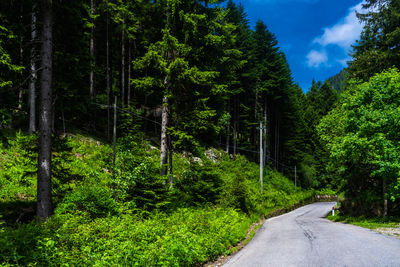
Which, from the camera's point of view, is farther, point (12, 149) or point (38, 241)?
point (12, 149)

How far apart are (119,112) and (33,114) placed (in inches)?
305

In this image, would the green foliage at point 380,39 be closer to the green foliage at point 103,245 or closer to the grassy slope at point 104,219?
the grassy slope at point 104,219

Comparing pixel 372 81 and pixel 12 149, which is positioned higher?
pixel 372 81

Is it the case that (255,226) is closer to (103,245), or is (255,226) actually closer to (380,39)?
(103,245)

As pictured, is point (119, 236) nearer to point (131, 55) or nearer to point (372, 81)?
point (372, 81)

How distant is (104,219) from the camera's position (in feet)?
26.4

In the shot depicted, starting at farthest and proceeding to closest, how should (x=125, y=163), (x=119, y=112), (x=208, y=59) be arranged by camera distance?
(x=119, y=112)
(x=208, y=59)
(x=125, y=163)

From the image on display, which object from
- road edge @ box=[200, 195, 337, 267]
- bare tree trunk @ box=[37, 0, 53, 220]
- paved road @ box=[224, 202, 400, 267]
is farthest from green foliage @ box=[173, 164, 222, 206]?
bare tree trunk @ box=[37, 0, 53, 220]

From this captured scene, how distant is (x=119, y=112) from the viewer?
71.6 feet

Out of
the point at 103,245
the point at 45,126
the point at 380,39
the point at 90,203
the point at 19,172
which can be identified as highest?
the point at 380,39

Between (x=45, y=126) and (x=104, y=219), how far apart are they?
12.1 feet

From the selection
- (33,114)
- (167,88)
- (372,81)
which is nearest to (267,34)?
(372,81)

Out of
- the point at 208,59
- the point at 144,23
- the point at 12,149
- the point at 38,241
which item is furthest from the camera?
the point at 144,23

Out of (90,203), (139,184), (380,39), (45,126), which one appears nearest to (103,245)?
(90,203)
